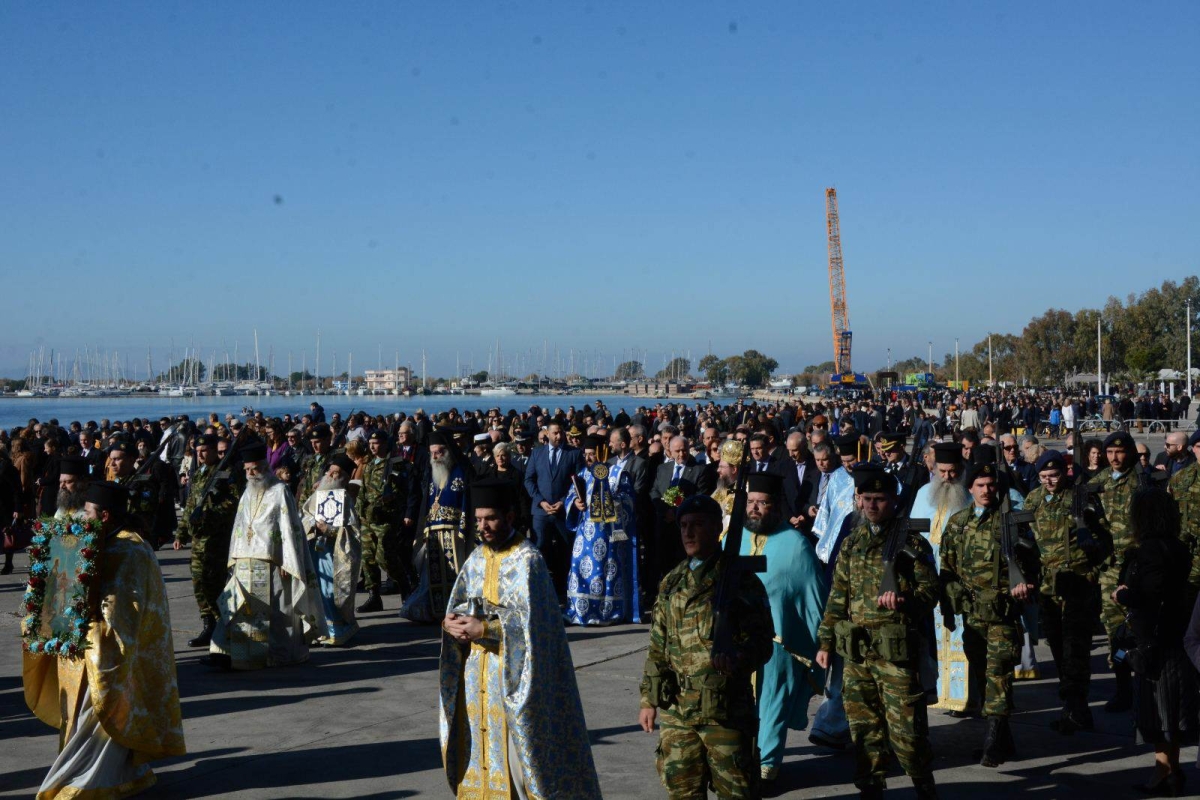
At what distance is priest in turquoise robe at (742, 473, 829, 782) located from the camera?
20.8 ft

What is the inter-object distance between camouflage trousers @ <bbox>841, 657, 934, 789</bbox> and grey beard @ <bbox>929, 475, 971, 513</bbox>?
2518 millimetres

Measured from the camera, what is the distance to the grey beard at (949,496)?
26.0 ft

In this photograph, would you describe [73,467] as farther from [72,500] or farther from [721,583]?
[721,583]

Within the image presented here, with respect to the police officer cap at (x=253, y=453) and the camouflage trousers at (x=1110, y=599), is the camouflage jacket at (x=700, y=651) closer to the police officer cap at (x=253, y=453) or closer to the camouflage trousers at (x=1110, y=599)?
the camouflage trousers at (x=1110, y=599)

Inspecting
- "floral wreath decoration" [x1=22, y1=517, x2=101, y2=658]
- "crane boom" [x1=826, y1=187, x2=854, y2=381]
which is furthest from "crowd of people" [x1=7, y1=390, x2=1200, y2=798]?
"crane boom" [x1=826, y1=187, x2=854, y2=381]

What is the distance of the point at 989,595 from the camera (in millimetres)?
6668

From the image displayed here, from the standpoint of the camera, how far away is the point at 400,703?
8273 mm

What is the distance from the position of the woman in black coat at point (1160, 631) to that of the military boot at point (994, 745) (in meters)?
0.76

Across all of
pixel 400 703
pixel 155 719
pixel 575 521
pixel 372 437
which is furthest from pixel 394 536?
pixel 155 719

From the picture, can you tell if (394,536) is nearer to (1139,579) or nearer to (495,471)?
(495,471)

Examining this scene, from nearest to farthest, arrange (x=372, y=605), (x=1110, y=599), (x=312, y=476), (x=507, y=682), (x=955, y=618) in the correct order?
(x=507, y=682) < (x=955, y=618) < (x=1110, y=599) < (x=312, y=476) < (x=372, y=605)

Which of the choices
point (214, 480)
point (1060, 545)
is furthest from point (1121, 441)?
point (214, 480)

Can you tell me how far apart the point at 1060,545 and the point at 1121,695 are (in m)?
1.28

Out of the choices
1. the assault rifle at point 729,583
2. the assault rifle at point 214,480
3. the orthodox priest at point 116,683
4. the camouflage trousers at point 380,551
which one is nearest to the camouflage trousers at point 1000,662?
the assault rifle at point 729,583
